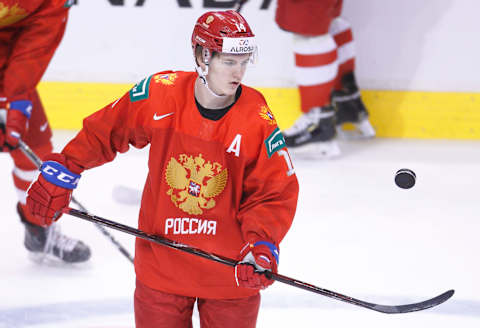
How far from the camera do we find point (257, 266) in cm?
165

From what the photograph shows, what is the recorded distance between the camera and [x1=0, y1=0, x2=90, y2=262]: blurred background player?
100 inches

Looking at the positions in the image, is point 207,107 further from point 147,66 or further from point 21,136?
point 147,66

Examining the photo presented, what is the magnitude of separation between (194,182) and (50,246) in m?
1.35

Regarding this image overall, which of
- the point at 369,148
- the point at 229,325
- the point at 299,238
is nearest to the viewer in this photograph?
the point at 229,325

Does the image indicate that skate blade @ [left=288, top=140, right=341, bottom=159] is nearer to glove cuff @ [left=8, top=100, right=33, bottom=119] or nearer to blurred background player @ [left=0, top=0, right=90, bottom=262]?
blurred background player @ [left=0, top=0, right=90, bottom=262]

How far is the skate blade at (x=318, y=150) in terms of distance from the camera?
3941 mm

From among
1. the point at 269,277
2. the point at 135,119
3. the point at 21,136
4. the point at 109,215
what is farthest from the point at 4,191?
the point at 269,277

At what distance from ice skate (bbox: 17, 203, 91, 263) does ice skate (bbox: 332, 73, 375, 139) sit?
1745mm

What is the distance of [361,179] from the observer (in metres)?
3.73

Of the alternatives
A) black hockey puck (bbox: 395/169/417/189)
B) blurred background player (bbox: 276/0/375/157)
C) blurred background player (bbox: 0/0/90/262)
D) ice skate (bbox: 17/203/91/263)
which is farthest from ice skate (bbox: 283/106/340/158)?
black hockey puck (bbox: 395/169/417/189)

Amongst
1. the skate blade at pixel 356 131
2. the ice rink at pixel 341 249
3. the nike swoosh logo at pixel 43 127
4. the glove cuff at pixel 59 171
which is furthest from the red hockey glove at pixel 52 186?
the skate blade at pixel 356 131

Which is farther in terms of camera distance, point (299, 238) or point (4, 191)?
point (4, 191)

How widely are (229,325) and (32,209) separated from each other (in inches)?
21.8

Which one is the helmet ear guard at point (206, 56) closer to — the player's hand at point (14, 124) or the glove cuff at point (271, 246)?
the glove cuff at point (271, 246)
